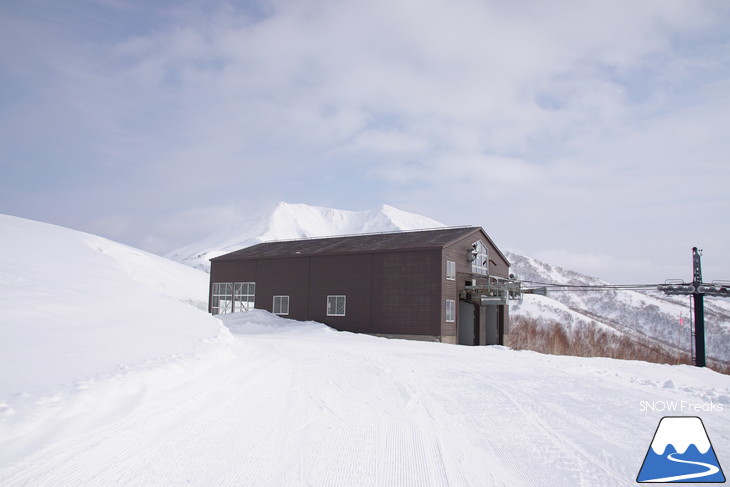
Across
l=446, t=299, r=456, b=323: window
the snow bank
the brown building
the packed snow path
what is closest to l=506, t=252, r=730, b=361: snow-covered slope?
the brown building

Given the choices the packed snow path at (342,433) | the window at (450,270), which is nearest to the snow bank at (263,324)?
the window at (450,270)

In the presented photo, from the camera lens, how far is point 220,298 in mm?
37625

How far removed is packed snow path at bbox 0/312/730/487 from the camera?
179 inches

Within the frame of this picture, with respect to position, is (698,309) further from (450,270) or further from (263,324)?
(263,324)

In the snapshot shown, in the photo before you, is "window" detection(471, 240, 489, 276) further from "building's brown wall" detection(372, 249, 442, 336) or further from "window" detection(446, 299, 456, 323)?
"building's brown wall" detection(372, 249, 442, 336)

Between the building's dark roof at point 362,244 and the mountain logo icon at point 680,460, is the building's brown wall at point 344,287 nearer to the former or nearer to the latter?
the building's dark roof at point 362,244

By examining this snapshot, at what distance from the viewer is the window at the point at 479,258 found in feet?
102

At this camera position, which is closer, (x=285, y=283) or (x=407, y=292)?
(x=407, y=292)

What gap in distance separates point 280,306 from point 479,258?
1273 centimetres

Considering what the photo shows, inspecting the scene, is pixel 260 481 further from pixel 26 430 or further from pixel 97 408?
pixel 97 408

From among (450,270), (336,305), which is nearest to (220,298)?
(336,305)

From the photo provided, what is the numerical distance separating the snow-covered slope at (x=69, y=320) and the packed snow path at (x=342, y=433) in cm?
76

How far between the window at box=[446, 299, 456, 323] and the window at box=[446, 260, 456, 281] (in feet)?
3.98

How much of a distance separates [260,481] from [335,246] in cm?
2905
